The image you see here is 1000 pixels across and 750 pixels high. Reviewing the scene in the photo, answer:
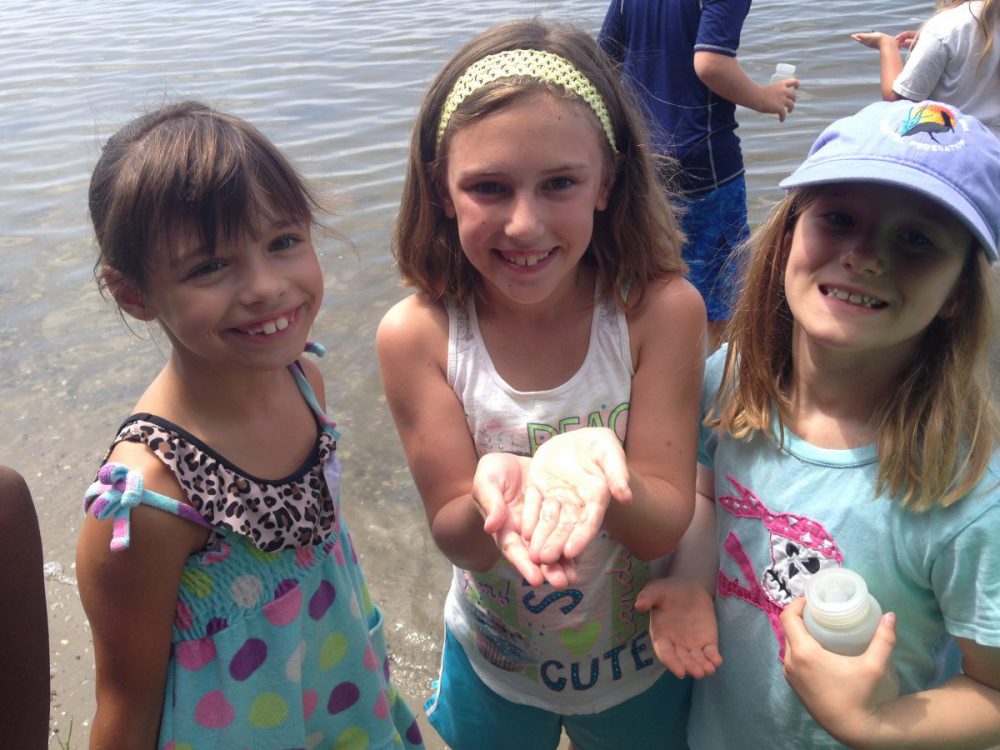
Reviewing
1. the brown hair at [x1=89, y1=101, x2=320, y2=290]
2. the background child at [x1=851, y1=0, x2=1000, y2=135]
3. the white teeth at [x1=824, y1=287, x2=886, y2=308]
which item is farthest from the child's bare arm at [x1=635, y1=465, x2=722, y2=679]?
the background child at [x1=851, y1=0, x2=1000, y2=135]

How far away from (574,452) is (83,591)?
963 mm

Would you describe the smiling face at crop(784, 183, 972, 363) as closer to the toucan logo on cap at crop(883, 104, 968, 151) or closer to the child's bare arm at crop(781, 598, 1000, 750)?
the toucan logo on cap at crop(883, 104, 968, 151)

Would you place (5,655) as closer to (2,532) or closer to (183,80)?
Result: (2,532)

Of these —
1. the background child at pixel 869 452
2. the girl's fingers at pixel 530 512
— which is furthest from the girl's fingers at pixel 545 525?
the background child at pixel 869 452

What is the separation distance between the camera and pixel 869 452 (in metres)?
1.59

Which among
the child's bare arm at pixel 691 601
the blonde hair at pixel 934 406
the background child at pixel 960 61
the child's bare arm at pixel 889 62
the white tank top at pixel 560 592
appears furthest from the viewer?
the child's bare arm at pixel 889 62

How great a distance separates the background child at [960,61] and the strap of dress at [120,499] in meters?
3.53

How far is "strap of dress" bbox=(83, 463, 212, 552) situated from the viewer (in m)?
1.47

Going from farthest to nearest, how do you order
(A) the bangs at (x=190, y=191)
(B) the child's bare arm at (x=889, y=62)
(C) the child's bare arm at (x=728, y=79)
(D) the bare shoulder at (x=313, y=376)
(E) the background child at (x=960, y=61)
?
(B) the child's bare arm at (x=889, y=62) → (E) the background child at (x=960, y=61) → (C) the child's bare arm at (x=728, y=79) → (D) the bare shoulder at (x=313, y=376) → (A) the bangs at (x=190, y=191)

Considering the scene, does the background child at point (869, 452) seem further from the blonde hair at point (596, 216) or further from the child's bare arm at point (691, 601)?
the blonde hair at point (596, 216)

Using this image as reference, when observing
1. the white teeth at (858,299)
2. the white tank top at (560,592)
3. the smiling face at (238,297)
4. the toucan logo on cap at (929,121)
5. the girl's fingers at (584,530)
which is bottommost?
the white tank top at (560,592)

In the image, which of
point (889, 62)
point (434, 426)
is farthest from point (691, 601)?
point (889, 62)

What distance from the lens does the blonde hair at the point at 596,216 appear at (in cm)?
183

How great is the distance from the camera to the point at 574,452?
157 cm
